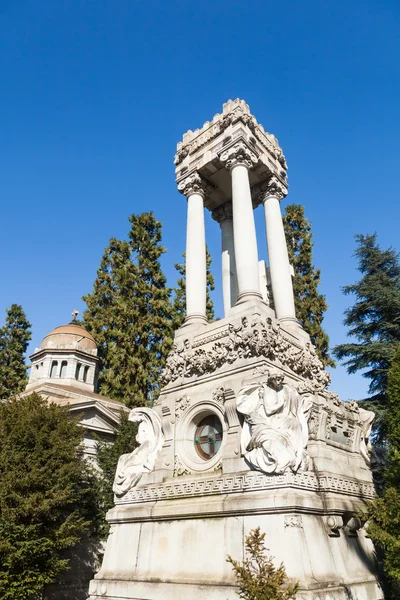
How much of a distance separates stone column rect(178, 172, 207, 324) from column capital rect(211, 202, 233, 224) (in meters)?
1.45

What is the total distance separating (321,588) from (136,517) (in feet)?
14.7

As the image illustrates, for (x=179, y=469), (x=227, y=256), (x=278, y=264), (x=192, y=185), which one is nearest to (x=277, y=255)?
Result: (x=278, y=264)

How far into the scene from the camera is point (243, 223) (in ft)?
42.5

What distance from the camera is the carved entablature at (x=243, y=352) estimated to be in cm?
1043

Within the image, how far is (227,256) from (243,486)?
893cm

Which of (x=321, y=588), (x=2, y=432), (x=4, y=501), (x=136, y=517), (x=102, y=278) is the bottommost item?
(x=321, y=588)

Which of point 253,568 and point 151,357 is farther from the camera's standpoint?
point 151,357

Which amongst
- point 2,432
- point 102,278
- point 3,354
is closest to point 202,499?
point 2,432

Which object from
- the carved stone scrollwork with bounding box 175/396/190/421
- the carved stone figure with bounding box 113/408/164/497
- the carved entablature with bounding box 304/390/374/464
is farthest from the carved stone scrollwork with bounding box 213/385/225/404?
the carved stone figure with bounding box 113/408/164/497

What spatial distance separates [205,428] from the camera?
10805 millimetres

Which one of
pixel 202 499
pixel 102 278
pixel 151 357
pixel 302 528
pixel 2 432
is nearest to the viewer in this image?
pixel 302 528

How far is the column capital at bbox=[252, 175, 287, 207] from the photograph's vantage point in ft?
51.4

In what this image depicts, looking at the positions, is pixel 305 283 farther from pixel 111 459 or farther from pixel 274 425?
pixel 274 425

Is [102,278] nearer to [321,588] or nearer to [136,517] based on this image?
[136,517]
